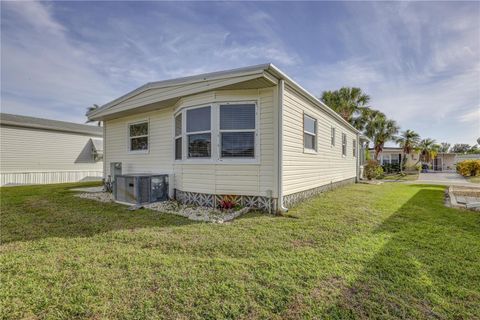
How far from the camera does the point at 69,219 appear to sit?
16.5 ft

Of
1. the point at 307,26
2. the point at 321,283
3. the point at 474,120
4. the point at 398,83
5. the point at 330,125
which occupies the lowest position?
the point at 321,283

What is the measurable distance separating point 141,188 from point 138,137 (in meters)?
2.95

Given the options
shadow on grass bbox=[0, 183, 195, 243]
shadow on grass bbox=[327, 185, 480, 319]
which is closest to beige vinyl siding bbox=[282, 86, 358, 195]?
shadow on grass bbox=[327, 185, 480, 319]

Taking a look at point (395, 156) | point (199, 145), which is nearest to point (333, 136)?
point (199, 145)

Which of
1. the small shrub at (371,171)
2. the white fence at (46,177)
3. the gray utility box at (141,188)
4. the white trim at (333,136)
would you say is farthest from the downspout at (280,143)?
the white fence at (46,177)

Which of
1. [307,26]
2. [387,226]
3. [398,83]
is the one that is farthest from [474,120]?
[387,226]

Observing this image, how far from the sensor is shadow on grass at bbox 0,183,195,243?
4133 mm

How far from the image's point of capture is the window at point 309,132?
283 inches

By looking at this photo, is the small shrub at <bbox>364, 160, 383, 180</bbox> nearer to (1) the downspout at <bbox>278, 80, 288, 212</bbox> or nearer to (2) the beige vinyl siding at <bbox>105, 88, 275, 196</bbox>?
(1) the downspout at <bbox>278, 80, 288, 212</bbox>

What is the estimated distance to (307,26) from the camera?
828 centimetres

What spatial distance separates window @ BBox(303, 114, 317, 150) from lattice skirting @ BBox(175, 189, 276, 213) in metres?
2.46

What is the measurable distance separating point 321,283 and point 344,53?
33.6ft

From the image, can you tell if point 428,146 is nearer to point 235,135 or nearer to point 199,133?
point 235,135

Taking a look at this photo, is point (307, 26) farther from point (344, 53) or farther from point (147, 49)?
point (147, 49)
